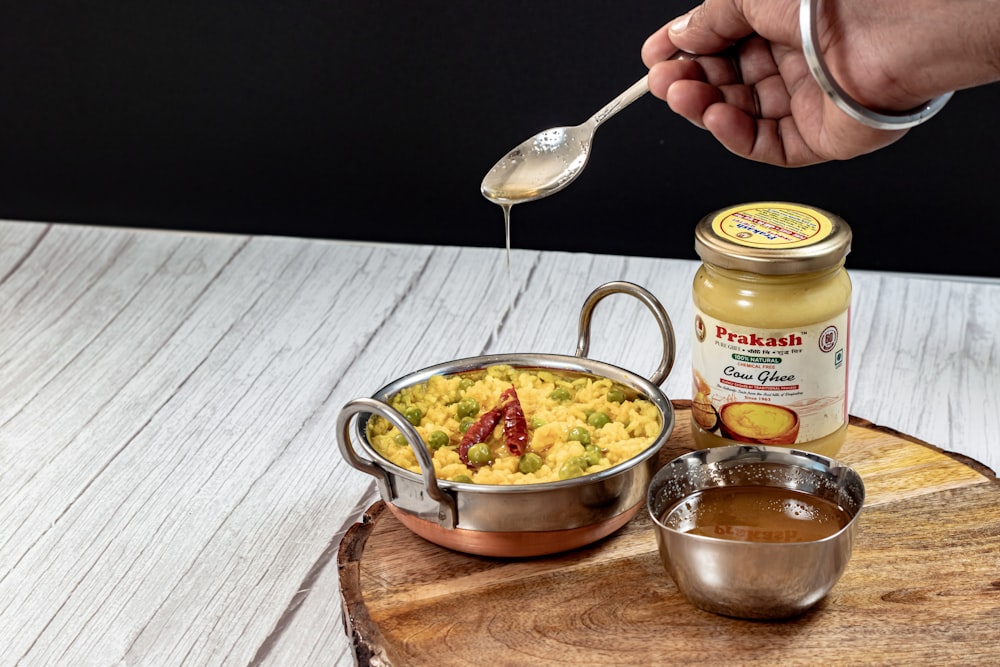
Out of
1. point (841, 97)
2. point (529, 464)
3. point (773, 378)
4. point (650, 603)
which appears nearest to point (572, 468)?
point (529, 464)

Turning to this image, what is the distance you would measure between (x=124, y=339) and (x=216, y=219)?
0.73 m

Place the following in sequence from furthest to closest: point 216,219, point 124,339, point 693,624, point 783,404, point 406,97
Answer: point 216,219, point 406,97, point 124,339, point 783,404, point 693,624

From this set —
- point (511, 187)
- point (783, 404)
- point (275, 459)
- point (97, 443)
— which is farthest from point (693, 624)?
point (97, 443)

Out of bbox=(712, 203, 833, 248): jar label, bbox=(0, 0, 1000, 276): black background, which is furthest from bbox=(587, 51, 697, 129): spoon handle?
bbox=(0, 0, 1000, 276): black background

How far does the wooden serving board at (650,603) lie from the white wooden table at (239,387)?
0.25 metres

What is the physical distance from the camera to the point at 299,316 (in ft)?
8.54

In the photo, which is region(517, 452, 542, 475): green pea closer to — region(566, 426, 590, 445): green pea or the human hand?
region(566, 426, 590, 445): green pea

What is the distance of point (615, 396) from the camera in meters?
1.63

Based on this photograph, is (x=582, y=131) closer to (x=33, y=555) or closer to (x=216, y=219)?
(x=33, y=555)

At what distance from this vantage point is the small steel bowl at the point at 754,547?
127cm

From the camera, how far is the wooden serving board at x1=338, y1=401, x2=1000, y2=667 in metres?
1.30

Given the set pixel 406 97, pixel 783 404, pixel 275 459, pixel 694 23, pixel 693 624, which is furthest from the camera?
pixel 406 97

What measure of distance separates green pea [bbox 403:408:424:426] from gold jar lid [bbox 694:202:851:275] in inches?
16.4

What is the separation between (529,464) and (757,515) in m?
0.27
